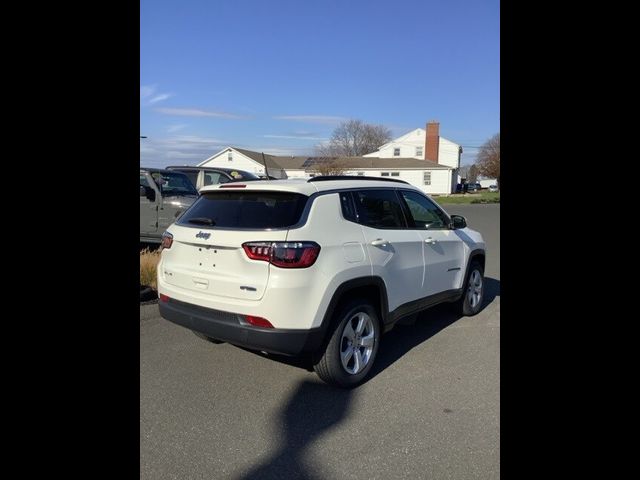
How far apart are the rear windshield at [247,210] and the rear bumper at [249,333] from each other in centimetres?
75

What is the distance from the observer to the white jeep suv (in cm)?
332

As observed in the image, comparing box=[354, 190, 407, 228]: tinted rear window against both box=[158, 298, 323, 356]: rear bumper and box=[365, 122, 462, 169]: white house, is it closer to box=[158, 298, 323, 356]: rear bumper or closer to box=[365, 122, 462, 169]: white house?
box=[158, 298, 323, 356]: rear bumper

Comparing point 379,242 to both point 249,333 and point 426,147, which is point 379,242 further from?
point 426,147

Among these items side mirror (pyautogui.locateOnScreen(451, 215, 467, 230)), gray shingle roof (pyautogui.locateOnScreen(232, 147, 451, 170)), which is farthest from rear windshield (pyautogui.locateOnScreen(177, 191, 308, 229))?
gray shingle roof (pyautogui.locateOnScreen(232, 147, 451, 170))

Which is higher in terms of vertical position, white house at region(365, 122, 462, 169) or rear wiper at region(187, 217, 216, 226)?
white house at region(365, 122, 462, 169)

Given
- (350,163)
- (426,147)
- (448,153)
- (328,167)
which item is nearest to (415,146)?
(426,147)

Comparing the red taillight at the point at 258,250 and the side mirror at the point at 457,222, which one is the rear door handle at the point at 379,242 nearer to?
the red taillight at the point at 258,250

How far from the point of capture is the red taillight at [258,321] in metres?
3.31

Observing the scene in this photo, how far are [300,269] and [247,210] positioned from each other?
783 mm

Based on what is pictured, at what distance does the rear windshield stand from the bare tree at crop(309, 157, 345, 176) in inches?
1489
